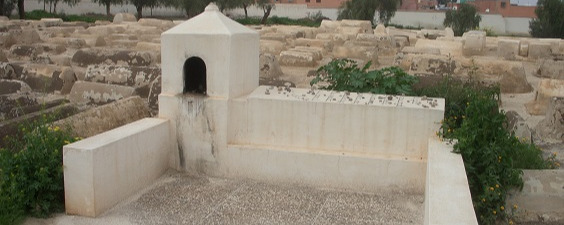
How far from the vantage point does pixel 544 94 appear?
34.1 ft

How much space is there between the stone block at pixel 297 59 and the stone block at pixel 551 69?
18.2ft

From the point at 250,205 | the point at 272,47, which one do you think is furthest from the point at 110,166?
the point at 272,47

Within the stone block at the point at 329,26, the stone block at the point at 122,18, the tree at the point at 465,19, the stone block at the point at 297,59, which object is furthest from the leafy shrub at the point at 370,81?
the tree at the point at 465,19

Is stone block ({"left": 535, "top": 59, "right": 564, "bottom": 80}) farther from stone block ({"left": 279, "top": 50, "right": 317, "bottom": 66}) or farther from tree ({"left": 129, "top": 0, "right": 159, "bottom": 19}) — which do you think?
→ tree ({"left": 129, "top": 0, "right": 159, "bottom": 19})

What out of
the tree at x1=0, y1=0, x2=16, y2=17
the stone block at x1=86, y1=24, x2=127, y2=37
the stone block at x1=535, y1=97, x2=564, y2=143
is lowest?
the stone block at x1=535, y1=97, x2=564, y2=143

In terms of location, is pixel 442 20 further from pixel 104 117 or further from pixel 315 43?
pixel 104 117

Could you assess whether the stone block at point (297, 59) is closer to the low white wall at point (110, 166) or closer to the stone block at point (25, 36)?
the stone block at point (25, 36)

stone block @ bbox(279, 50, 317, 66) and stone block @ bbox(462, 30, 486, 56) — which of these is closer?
stone block @ bbox(279, 50, 317, 66)

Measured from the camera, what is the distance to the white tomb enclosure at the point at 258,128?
5289mm

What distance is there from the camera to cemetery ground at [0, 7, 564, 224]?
4875mm

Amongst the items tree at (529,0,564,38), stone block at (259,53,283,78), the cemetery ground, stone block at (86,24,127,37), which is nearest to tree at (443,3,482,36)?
tree at (529,0,564,38)

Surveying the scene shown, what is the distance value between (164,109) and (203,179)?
0.77 m

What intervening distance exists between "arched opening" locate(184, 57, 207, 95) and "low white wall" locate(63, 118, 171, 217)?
534 mm

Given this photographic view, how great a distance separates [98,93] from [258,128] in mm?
4176
